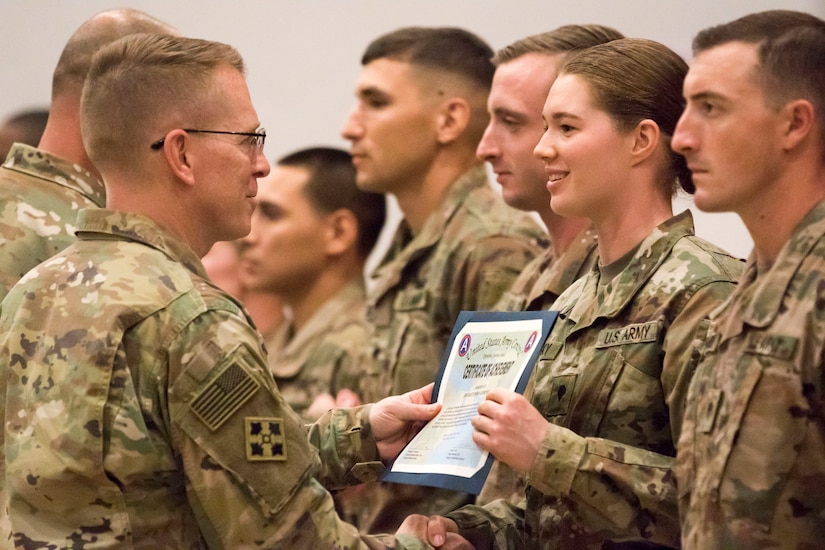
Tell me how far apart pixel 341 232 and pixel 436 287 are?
3.64 feet

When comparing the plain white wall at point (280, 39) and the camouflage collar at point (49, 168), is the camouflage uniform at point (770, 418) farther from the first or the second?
the plain white wall at point (280, 39)

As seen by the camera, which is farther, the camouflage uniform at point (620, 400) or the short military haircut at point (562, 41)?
the short military haircut at point (562, 41)

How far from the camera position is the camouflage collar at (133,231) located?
2.36m

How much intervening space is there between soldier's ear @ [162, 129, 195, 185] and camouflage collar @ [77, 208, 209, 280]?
11 cm

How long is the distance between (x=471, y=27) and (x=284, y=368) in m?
1.95

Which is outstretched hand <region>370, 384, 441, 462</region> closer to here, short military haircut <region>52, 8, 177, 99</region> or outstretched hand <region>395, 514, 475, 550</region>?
outstretched hand <region>395, 514, 475, 550</region>

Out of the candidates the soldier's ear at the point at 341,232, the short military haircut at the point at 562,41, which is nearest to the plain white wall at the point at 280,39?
the soldier's ear at the point at 341,232

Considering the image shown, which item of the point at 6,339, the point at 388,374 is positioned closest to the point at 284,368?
the point at 388,374

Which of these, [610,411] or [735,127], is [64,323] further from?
[735,127]

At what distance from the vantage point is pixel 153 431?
7.25ft

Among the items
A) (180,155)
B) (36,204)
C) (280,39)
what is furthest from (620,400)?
(280,39)

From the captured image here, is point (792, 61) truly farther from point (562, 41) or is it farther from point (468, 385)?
point (562, 41)

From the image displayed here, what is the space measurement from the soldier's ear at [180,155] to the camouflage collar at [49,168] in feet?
2.48

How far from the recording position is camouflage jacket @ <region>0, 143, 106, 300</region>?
291 centimetres
